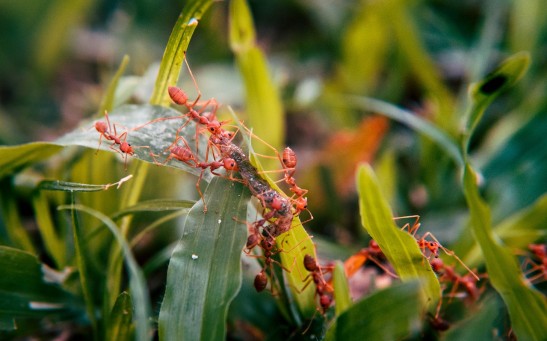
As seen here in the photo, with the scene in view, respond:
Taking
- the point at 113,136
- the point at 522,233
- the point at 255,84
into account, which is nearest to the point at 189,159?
the point at 113,136

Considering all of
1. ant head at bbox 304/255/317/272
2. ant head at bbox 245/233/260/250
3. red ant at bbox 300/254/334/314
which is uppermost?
ant head at bbox 245/233/260/250

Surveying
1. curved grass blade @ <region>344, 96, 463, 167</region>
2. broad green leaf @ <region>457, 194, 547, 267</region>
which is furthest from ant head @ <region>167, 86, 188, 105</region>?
broad green leaf @ <region>457, 194, 547, 267</region>

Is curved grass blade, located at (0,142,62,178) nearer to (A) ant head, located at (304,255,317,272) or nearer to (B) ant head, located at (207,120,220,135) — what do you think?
(B) ant head, located at (207,120,220,135)

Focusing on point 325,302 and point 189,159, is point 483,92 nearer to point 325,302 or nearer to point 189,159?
point 325,302

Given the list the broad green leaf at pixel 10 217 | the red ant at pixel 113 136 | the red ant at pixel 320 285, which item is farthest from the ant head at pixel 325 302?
the broad green leaf at pixel 10 217

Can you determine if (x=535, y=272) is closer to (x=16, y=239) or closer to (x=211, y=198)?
(x=211, y=198)

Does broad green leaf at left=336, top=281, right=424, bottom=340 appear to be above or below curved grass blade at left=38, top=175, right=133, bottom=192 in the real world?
below

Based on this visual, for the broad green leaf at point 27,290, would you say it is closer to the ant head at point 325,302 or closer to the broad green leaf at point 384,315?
the ant head at point 325,302
